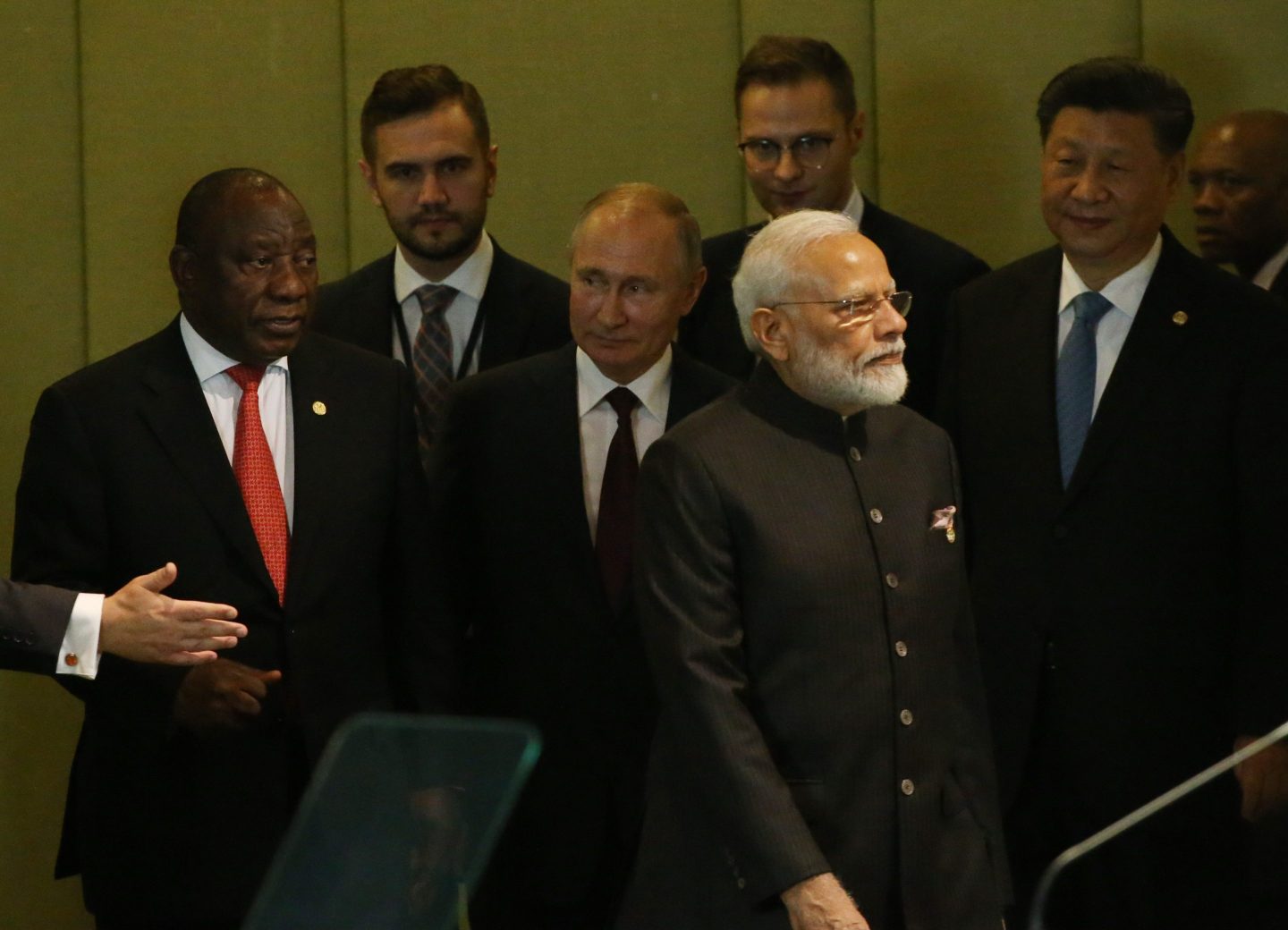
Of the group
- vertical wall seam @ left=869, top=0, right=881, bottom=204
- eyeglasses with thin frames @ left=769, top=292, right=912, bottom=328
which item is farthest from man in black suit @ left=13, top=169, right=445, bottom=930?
vertical wall seam @ left=869, top=0, right=881, bottom=204

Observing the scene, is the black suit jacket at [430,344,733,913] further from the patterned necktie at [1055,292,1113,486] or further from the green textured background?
the green textured background

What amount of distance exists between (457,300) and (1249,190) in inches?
64.1

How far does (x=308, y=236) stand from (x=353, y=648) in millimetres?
664

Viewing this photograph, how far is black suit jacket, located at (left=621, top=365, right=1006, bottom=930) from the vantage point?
2490mm

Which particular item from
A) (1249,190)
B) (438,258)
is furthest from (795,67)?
(1249,190)

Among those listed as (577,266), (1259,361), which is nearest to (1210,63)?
(1259,361)

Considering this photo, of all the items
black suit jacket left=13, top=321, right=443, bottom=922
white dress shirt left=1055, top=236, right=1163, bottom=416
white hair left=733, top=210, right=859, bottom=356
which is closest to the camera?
white hair left=733, top=210, right=859, bottom=356

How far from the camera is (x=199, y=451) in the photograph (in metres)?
2.93

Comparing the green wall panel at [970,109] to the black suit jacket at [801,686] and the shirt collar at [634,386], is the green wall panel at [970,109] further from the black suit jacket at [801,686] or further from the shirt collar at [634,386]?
the black suit jacket at [801,686]

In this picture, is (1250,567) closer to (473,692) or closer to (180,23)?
(473,692)

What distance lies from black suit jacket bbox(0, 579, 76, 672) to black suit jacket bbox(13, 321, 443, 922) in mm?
231

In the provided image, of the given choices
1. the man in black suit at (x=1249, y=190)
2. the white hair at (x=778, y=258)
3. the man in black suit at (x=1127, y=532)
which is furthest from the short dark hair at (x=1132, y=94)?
the white hair at (x=778, y=258)

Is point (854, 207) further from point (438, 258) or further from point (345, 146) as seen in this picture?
point (345, 146)

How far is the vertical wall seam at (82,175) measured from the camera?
4336 mm
